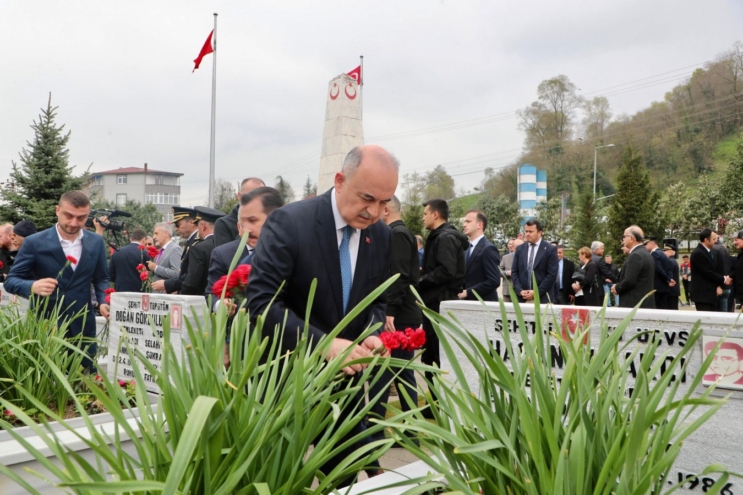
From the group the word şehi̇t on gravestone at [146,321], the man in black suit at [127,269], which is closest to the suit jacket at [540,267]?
the man in black suit at [127,269]

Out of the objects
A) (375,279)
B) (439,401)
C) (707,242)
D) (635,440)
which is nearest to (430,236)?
(375,279)

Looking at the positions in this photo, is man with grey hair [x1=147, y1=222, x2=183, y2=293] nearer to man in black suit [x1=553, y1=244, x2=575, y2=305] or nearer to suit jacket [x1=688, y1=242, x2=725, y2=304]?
man in black suit [x1=553, y1=244, x2=575, y2=305]

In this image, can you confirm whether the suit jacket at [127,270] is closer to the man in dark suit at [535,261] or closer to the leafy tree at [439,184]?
the man in dark suit at [535,261]

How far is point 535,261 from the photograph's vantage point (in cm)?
878

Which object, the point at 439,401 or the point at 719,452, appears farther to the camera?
the point at 719,452

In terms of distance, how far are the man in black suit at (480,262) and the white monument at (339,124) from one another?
8198 mm

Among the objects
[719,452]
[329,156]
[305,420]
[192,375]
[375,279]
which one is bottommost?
[719,452]

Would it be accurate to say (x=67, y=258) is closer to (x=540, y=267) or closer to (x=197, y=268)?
(x=197, y=268)

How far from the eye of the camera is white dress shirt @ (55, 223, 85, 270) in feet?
17.1

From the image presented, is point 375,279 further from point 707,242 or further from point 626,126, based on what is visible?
point 626,126

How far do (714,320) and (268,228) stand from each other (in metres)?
1.90

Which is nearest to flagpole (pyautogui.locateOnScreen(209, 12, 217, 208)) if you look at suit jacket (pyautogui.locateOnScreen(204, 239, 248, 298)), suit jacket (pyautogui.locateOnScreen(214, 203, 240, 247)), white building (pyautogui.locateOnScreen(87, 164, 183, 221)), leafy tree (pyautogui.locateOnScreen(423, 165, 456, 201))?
suit jacket (pyautogui.locateOnScreen(214, 203, 240, 247))

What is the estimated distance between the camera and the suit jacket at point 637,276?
8.57 meters

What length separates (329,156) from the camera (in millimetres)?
15781
